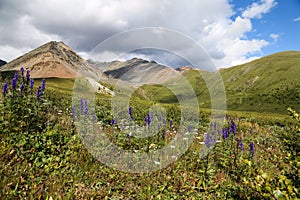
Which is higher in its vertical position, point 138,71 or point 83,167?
point 138,71

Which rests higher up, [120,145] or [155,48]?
[155,48]

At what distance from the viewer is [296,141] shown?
412 cm

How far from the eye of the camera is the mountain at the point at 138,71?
25.0 ft

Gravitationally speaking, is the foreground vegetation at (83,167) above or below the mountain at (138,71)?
below

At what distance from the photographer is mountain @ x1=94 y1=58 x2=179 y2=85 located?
7605 mm

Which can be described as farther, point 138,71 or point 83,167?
point 138,71

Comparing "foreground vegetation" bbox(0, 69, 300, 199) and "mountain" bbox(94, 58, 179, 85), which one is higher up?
"mountain" bbox(94, 58, 179, 85)

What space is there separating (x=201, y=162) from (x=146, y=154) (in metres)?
1.76

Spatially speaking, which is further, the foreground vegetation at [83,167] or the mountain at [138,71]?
the mountain at [138,71]

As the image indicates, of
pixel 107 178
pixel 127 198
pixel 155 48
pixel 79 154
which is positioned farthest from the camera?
pixel 155 48

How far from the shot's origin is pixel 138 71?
Answer: 9.00m

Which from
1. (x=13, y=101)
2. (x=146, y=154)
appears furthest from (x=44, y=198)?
(x=13, y=101)

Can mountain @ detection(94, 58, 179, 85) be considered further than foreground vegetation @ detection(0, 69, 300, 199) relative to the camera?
Yes

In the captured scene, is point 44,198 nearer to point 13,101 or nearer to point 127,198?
point 127,198
